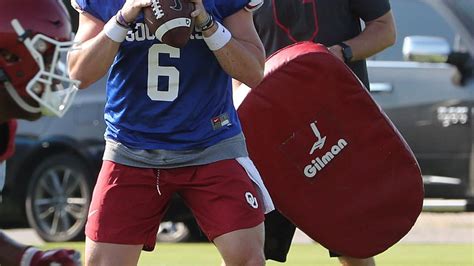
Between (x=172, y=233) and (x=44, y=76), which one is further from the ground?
(x=44, y=76)

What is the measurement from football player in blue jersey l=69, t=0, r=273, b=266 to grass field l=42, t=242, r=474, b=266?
12.6 feet

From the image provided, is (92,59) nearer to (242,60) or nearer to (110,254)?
(242,60)

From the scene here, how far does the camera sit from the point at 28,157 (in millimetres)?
11562

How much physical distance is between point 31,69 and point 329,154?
8.22 ft

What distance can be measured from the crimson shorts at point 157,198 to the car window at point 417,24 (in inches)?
239

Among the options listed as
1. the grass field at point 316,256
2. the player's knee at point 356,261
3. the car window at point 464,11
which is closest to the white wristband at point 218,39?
the player's knee at point 356,261

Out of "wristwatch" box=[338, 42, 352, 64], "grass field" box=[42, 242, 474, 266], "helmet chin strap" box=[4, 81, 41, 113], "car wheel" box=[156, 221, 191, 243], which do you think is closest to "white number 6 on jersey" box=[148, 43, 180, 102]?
"wristwatch" box=[338, 42, 352, 64]

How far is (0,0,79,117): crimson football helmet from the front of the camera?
4109mm

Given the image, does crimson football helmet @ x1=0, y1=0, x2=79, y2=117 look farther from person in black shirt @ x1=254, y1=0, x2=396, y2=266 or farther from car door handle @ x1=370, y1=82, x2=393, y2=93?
car door handle @ x1=370, y1=82, x2=393, y2=93

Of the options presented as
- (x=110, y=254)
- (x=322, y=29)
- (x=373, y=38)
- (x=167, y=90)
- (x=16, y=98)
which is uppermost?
(x=16, y=98)

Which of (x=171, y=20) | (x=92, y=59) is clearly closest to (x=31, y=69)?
(x=171, y=20)

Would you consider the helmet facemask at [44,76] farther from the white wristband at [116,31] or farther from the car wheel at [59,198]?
the car wheel at [59,198]

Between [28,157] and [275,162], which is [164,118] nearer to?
[275,162]

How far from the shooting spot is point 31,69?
13.6 feet
